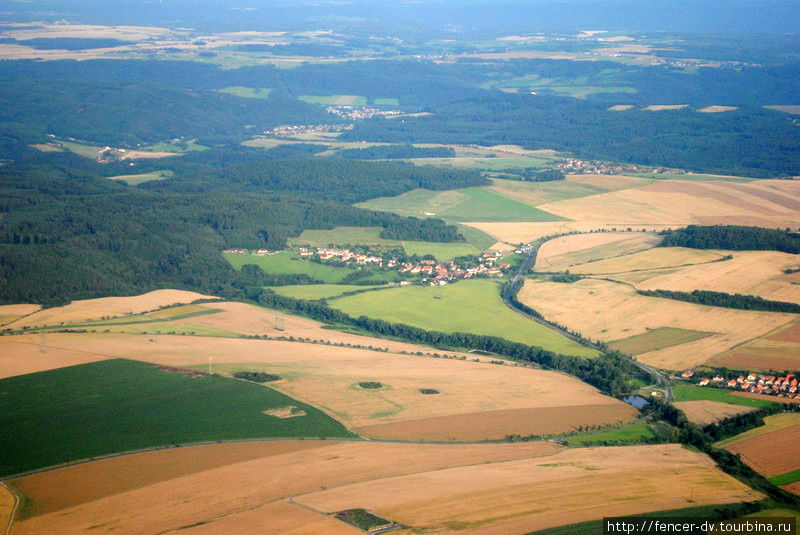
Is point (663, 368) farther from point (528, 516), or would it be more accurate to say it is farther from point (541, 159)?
point (541, 159)

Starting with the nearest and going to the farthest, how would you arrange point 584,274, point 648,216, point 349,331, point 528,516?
point 528,516 → point 349,331 → point 584,274 → point 648,216

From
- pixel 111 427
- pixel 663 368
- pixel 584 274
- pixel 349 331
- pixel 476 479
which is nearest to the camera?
pixel 476 479

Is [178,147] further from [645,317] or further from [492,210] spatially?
[645,317]

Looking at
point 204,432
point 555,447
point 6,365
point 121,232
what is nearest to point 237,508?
point 204,432

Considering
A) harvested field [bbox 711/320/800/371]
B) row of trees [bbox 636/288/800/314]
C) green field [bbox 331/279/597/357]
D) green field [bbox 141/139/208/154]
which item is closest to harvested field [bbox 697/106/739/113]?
green field [bbox 141/139/208/154]

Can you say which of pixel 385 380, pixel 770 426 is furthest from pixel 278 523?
pixel 770 426

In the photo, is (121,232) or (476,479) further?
(121,232)

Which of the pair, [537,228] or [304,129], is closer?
[537,228]
